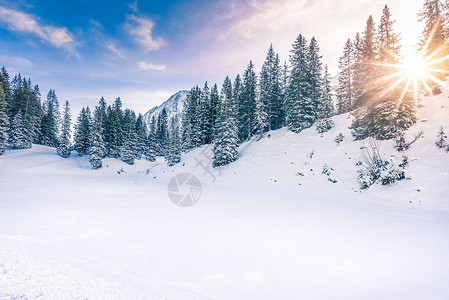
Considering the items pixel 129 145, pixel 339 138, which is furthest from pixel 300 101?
pixel 129 145

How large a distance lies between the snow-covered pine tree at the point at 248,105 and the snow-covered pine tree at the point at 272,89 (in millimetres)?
2020

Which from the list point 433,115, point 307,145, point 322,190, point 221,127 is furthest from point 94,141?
point 433,115

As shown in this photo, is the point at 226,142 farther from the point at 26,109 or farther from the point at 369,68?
the point at 26,109

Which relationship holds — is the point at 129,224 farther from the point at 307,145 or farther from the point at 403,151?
the point at 307,145

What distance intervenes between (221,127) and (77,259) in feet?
89.4

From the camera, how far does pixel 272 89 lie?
38625mm

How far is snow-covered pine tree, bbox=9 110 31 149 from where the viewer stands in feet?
127

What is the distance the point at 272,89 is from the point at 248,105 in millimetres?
5407

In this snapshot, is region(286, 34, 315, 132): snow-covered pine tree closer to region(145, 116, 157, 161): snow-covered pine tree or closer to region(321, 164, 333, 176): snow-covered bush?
region(321, 164, 333, 176): snow-covered bush

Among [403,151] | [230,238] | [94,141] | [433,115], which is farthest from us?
[94,141]

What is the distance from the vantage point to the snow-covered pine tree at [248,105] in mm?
38625

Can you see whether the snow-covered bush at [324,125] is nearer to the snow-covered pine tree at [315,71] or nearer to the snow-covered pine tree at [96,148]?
the snow-covered pine tree at [315,71]

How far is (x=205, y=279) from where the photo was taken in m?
3.17

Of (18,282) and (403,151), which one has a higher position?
(403,151)
